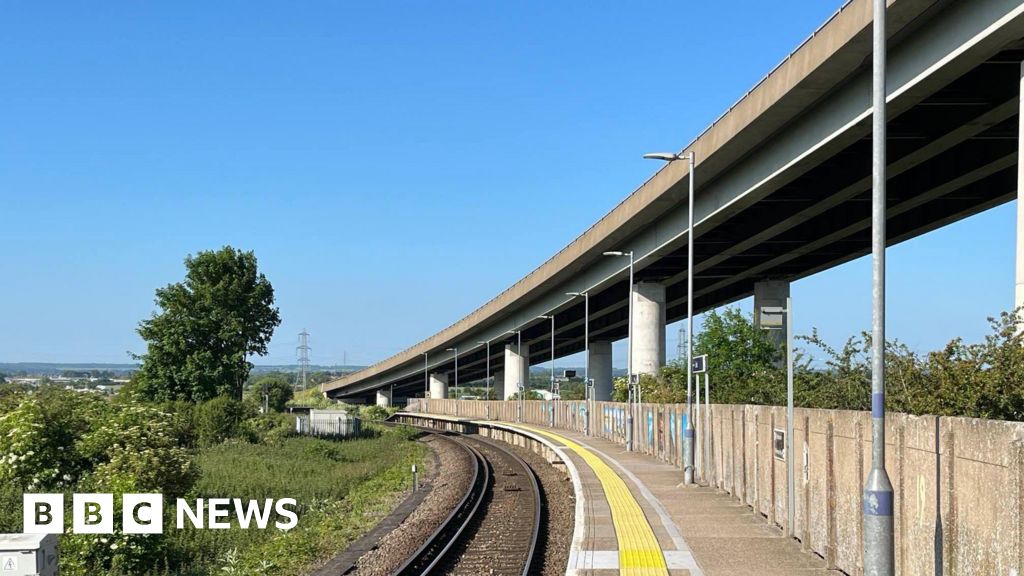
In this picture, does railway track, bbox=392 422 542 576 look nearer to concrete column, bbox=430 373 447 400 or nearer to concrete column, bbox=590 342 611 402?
concrete column, bbox=590 342 611 402

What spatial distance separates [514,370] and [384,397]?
8146 cm

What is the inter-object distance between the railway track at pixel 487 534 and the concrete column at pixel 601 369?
175 feet

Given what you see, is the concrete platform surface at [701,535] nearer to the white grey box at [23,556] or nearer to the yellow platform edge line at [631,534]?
the yellow platform edge line at [631,534]

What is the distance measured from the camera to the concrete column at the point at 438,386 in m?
147

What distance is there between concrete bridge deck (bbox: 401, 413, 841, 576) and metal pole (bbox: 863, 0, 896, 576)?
3565 mm

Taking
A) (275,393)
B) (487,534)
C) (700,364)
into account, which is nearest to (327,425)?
(487,534)

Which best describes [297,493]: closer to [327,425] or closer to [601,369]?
[327,425]

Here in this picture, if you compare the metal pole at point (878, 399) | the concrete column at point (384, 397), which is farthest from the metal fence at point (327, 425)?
the concrete column at point (384, 397)

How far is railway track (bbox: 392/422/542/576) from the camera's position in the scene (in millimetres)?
19672

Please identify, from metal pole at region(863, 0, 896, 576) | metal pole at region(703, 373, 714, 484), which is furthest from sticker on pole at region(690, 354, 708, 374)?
metal pole at region(863, 0, 896, 576)

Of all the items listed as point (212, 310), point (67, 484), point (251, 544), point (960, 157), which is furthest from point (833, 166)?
point (212, 310)

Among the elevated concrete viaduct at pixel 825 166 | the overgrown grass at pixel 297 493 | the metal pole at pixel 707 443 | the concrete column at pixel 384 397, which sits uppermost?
the elevated concrete viaduct at pixel 825 166

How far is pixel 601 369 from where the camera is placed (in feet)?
317

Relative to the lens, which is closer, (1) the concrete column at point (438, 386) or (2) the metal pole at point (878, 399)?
(2) the metal pole at point (878, 399)
